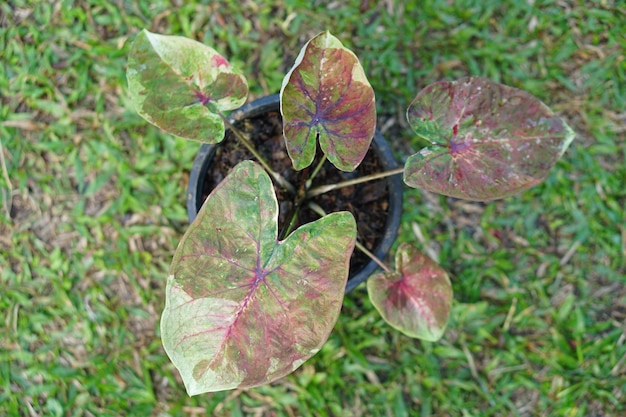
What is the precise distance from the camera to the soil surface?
1.35 m

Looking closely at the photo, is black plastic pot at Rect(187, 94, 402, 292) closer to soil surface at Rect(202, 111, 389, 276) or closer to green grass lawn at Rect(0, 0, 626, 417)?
soil surface at Rect(202, 111, 389, 276)

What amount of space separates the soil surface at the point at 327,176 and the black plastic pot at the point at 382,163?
5 centimetres

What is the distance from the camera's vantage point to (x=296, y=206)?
4.03ft

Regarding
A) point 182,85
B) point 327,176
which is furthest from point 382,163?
point 182,85

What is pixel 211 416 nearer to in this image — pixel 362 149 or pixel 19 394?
pixel 19 394

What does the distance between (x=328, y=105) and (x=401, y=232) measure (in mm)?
824


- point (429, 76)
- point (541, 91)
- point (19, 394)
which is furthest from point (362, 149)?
point (19, 394)

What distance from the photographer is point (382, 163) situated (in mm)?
1311

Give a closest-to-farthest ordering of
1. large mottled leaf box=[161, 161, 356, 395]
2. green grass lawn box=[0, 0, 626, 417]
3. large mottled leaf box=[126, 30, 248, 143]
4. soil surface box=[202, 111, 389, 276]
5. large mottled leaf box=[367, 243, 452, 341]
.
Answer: large mottled leaf box=[161, 161, 356, 395]
large mottled leaf box=[126, 30, 248, 143]
large mottled leaf box=[367, 243, 452, 341]
soil surface box=[202, 111, 389, 276]
green grass lawn box=[0, 0, 626, 417]

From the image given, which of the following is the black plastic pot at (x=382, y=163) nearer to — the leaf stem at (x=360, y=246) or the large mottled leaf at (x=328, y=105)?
the leaf stem at (x=360, y=246)

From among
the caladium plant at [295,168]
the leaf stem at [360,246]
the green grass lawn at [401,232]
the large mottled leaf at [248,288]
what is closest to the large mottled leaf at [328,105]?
the caladium plant at [295,168]

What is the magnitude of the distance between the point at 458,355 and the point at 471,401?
0.48ft

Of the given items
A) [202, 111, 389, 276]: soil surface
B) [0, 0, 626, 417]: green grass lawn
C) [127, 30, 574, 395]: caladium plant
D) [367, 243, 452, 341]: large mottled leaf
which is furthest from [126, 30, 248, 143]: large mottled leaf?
[0, 0, 626, 417]: green grass lawn

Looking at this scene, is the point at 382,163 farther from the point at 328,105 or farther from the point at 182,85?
the point at 182,85
